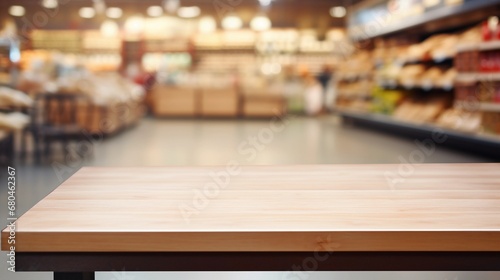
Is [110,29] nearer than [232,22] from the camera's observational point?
No

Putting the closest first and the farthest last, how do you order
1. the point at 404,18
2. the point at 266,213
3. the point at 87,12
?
the point at 266,213
the point at 404,18
the point at 87,12

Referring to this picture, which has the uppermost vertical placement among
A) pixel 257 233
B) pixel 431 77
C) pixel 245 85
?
pixel 245 85

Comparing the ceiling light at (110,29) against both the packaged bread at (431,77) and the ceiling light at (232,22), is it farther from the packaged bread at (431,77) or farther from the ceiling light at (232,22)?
the packaged bread at (431,77)

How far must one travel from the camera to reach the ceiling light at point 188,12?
16734mm

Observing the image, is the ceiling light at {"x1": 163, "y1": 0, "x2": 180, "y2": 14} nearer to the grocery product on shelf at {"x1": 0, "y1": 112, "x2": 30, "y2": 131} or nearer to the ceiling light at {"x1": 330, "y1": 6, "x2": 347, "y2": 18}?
the ceiling light at {"x1": 330, "y1": 6, "x2": 347, "y2": 18}

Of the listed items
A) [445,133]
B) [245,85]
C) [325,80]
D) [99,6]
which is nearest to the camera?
[445,133]

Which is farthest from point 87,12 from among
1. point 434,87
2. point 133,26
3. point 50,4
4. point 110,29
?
point 434,87

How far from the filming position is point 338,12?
1670cm

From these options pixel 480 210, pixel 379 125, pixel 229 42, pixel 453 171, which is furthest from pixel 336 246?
pixel 229 42

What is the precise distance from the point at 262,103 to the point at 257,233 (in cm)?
1151

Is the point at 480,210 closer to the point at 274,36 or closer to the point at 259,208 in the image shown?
the point at 259,208

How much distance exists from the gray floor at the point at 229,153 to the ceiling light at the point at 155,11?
7.75 meters

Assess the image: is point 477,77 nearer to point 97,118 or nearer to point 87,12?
point 97,118

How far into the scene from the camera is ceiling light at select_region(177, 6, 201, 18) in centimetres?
1673
